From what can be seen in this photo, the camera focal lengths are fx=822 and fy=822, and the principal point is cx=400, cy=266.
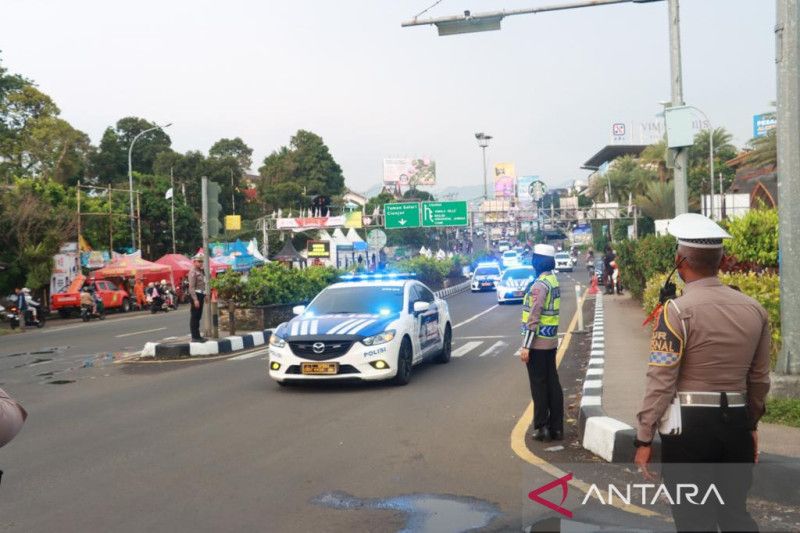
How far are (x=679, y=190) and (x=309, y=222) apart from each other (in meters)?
45.0

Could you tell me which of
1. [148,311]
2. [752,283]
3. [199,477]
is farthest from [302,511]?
[148,311]

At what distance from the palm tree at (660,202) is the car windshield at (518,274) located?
1699 cm

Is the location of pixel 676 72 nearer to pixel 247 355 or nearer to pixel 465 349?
pixel 465 349

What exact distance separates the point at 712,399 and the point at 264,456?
475 centimetres

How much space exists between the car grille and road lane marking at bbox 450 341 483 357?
500 centimetres

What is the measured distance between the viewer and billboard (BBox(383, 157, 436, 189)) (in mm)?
107188

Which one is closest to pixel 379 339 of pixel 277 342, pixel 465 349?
pixel 277 342

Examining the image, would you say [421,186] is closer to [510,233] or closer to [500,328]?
[510,233]

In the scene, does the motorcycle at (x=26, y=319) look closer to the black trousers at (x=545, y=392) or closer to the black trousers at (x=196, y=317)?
the black trousers at (x=196, y=317)

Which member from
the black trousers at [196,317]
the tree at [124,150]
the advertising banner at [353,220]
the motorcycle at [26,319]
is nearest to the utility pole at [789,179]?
the black trousers at [196,317]

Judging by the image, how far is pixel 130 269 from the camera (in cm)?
3916

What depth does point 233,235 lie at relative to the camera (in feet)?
218

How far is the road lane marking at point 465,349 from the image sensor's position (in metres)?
15.7

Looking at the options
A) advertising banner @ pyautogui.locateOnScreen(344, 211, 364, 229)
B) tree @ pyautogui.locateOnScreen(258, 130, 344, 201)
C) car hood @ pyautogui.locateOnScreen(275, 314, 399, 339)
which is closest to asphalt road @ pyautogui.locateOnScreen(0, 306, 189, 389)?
car hood @ pyautogui.locateOnScreen(275, 314, 399, 339)
